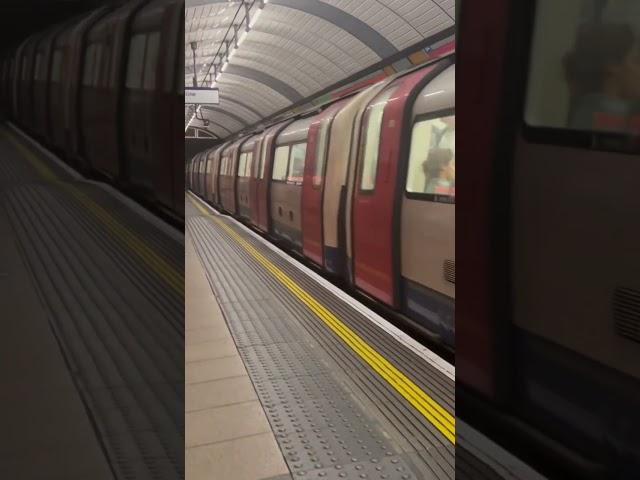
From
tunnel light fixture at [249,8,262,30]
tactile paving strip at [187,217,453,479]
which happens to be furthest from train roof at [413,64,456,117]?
tunnel light fixture at [249,8,262,30]

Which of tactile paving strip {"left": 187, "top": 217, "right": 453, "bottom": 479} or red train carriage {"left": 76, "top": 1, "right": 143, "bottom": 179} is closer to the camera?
red train carriage {"left": 76, "top": 1, "right": 143, "bottom": 179}

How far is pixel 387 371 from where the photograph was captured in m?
3.46

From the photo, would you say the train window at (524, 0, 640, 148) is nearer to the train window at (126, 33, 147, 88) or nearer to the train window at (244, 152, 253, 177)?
the train window at (126, 33, 147, 88)

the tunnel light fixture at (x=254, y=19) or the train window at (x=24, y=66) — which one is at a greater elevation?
the tunnel light fixture at (x=254, y=19)

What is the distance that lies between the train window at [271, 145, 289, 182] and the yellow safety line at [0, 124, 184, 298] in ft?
22.9

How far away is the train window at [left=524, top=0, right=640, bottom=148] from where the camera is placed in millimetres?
1269

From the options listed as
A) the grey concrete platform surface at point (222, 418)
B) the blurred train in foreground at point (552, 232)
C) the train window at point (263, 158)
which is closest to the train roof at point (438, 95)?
the blurred train in foreground at point (552, 232)

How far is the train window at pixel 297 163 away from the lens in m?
7.27

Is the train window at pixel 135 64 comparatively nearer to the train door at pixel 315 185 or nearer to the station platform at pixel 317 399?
the station platform at pixel 317 399

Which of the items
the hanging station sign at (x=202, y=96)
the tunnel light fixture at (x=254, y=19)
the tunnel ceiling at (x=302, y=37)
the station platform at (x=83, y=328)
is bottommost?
the station platform at (x=83, y=328)

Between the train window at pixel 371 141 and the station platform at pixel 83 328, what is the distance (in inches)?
139

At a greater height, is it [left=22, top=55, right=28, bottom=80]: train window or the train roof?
the train roof

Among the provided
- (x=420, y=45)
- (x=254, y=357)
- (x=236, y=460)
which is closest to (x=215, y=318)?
(x=254, y=357)

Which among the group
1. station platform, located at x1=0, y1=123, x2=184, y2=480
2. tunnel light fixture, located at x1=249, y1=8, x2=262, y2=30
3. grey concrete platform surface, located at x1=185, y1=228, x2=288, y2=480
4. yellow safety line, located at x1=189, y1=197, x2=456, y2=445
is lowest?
grey concrete platform surface, located at x1=185, y1=228, x2=288, y2=480
